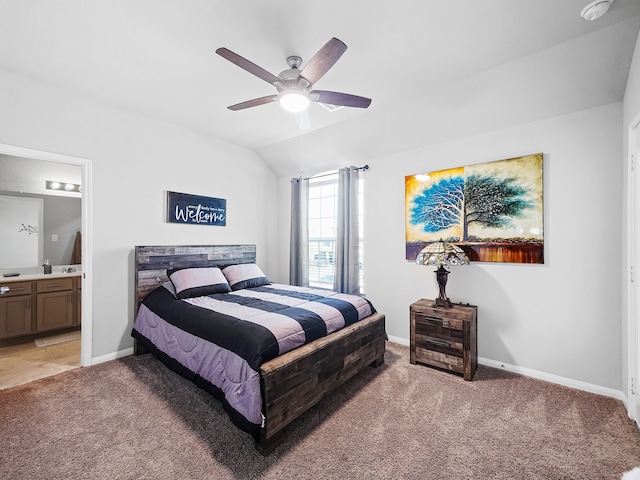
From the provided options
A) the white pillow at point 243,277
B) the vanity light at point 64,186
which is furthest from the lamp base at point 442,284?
the vanity light at point 64,186

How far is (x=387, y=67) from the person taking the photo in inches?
96.0

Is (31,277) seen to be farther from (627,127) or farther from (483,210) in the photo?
(627,127)

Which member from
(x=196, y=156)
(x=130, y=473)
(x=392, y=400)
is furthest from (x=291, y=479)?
(x=196, y=156)

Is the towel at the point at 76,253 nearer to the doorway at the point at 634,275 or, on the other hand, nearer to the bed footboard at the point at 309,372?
the bed footboard at the point at 309,372

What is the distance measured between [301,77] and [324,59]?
0.94 feet

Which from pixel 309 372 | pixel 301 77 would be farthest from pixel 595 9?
pixel 309 372

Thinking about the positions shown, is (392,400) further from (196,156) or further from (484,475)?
(196,156)

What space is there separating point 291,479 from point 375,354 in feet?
4.80

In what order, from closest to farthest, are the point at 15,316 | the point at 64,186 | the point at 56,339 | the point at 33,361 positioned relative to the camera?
the point at 33,361, the point at 15,316, the point at 56,339, the point at 64,186

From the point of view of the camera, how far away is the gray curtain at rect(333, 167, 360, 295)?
3.89 m

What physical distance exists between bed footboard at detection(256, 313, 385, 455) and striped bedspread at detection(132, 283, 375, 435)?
0.06 meters

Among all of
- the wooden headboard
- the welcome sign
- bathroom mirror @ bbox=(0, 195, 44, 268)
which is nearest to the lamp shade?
the wooden headboard

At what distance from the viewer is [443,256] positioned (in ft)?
9.16

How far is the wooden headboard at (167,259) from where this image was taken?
3.27 meters
